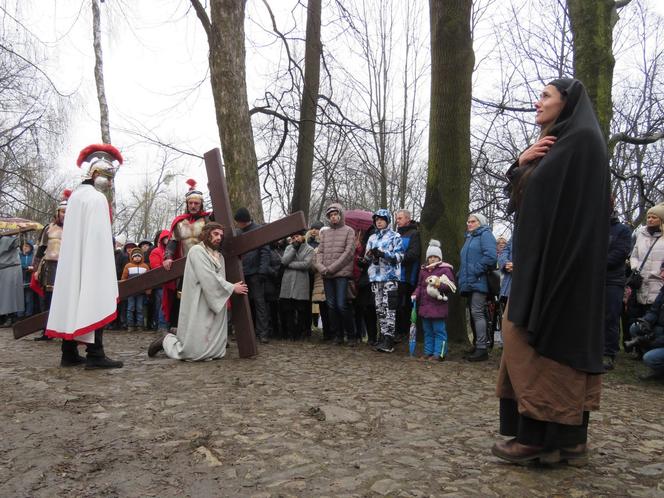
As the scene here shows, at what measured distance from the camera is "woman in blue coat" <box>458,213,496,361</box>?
693 cm

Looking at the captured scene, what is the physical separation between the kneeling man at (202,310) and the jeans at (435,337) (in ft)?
8.11

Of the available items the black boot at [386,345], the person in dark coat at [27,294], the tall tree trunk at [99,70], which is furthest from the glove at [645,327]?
the tall tree trunk at [99,70]

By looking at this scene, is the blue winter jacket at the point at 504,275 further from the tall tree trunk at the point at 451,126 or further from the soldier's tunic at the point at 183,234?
the soldier's tunic at the point at 183,234

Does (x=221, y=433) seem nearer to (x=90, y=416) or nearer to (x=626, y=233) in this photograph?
(x=90, y=416)

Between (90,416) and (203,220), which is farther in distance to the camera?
(203,220)

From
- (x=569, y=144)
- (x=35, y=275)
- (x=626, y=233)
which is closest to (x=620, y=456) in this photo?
(x=569, y=144)

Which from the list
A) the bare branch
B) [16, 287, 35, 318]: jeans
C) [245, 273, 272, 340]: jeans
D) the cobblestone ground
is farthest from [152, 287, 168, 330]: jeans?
the bare branch

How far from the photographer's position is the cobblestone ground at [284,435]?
2805mm

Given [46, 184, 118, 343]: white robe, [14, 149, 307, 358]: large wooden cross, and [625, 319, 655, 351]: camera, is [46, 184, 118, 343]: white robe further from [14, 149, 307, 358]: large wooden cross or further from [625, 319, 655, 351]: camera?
[625, 319, 655, 351]: camera

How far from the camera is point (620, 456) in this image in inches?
132

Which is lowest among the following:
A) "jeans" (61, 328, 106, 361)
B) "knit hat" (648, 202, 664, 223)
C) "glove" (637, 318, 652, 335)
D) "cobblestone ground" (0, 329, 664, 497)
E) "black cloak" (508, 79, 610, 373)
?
"cobblestone ground" (0, 329, 664, 497)

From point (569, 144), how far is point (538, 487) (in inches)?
72.4

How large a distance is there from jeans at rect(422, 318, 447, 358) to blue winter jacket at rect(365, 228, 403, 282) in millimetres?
770

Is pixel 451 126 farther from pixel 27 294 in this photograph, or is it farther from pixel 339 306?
pixel 27 294
